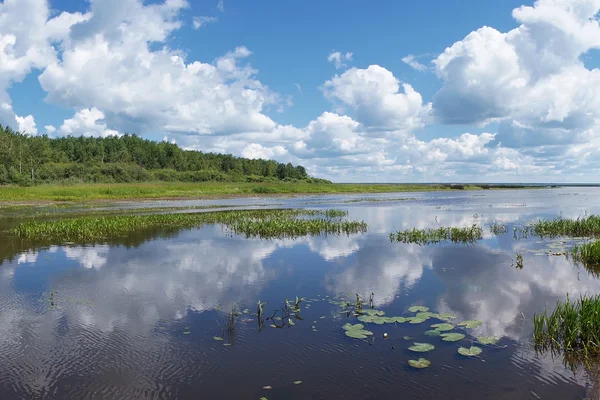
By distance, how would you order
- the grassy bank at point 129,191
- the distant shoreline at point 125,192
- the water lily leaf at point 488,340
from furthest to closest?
1. the grassy bank at point 129,191
2. the distant shoreline at point 125,192
3. the water lily leaf at point 488,340

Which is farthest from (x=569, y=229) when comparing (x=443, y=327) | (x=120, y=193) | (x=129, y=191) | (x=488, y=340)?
(x=129, y=191)

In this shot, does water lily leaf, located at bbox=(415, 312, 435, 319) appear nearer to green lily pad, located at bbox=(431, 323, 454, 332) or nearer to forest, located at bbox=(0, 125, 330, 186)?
green lily pad, located at bbox=(431, 323, 454, 332)

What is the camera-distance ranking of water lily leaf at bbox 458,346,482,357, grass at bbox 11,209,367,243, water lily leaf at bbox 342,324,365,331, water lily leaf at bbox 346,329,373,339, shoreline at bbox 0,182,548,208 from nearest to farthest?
water lily leaf at bbox 458,346,482,357, water lily leaf at bbox 346,329,373,339, water lily leaf at bbox 342,324,365,331, grass at bbox 11,209,367,243, shoreline at bbox 0,182,548,208

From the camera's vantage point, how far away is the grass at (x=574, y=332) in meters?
8.55

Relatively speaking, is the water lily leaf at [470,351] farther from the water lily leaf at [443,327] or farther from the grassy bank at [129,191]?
the grassy bank at [129,191]

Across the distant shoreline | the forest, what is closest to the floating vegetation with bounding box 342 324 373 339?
the distant shoreline

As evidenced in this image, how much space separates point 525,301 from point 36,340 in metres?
12.4

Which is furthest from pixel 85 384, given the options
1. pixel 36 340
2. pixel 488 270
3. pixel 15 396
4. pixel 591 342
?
pixel 488 270

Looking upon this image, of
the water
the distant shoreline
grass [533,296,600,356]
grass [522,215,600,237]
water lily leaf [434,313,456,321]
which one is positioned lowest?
the water

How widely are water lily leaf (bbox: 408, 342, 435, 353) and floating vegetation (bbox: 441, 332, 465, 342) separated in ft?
1.74

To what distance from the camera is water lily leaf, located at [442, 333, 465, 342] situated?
9094 mm

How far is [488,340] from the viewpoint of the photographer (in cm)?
912

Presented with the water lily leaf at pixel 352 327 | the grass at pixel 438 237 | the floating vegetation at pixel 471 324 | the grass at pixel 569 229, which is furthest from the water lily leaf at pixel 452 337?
the grass at pixel 569 229

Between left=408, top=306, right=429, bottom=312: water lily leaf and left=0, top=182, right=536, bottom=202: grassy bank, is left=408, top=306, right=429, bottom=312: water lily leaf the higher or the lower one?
the lower one
